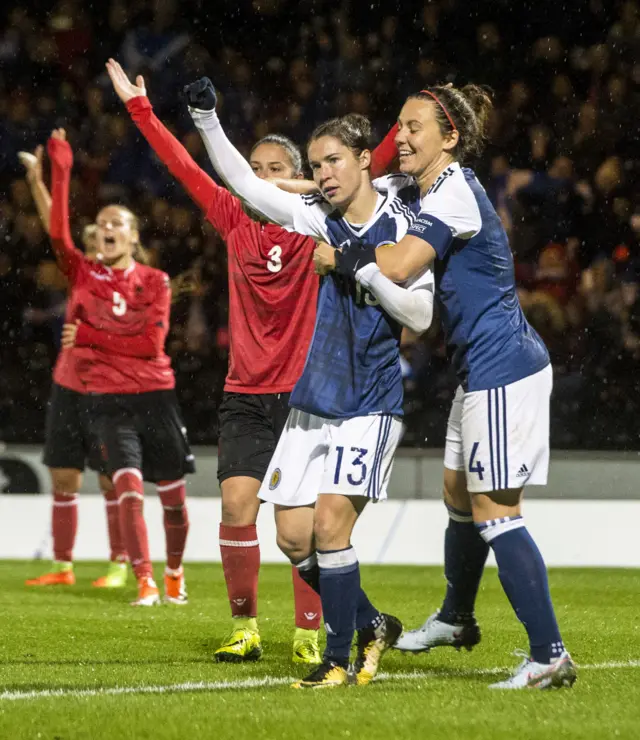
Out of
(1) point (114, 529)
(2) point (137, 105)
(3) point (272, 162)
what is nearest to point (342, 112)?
(1) point (114, 529)

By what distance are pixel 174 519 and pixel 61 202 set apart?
1.95 metres

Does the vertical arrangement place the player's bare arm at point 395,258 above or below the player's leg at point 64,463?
above

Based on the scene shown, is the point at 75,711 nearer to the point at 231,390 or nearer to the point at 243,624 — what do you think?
the point at 243,624

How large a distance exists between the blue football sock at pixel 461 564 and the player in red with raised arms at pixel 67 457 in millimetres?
3924

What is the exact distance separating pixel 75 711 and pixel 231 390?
1886 mm

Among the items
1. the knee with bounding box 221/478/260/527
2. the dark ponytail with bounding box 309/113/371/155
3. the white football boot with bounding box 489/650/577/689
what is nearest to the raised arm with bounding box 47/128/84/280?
the knee with bounding box 221/478/260/527

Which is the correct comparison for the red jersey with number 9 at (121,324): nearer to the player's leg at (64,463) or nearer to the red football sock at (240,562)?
the player's leg at (64,463)

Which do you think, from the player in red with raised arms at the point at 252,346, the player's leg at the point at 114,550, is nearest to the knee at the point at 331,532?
Answer: the player in red with raised arms at the point at 252,346

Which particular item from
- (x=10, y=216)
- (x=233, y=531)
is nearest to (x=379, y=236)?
(x=233, y=531)

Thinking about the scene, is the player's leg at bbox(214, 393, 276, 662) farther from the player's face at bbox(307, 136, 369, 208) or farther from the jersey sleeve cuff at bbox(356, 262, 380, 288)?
the jersey sleeve cuff at bbox(356, 262, 380, 288)

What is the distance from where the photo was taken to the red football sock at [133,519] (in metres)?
7.71

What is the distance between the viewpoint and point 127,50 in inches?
565

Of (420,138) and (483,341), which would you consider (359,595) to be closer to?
(483,341)

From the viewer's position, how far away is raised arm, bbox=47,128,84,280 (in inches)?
314
